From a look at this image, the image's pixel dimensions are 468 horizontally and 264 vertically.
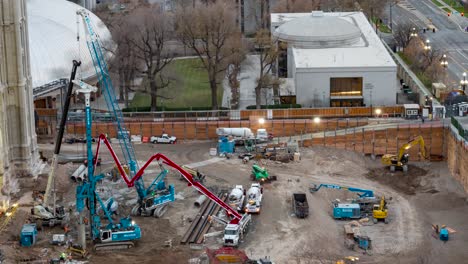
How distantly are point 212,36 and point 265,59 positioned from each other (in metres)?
7.58

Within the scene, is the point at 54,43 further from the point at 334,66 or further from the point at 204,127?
the point at 334,66

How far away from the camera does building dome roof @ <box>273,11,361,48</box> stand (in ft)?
431

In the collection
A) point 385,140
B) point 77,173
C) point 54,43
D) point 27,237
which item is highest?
point 54,43

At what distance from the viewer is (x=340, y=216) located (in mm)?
89375

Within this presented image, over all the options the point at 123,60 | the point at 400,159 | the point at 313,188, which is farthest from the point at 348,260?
the point at 123,60

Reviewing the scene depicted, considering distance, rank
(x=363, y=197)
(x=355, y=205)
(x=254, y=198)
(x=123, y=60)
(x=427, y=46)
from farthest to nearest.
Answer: (x=427, y=46) < (x=123, y=60) < (x=363, y=197) < (x=254, y=198) < (x=355, y=205)

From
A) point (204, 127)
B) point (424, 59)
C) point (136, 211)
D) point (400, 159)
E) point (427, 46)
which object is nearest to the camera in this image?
point (136, 211)

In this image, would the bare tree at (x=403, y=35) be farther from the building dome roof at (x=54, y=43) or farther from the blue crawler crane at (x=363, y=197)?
the blue crawler crane at (x=363, y=197)

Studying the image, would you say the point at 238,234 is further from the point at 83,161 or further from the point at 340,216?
the point at 83,161

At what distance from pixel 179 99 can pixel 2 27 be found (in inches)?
1452

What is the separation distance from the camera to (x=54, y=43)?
127312mm

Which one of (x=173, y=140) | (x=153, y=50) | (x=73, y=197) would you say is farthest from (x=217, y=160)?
(x=153, y=50)

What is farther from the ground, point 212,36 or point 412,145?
point 212,36

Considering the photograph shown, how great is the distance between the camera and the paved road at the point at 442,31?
5601 inches
